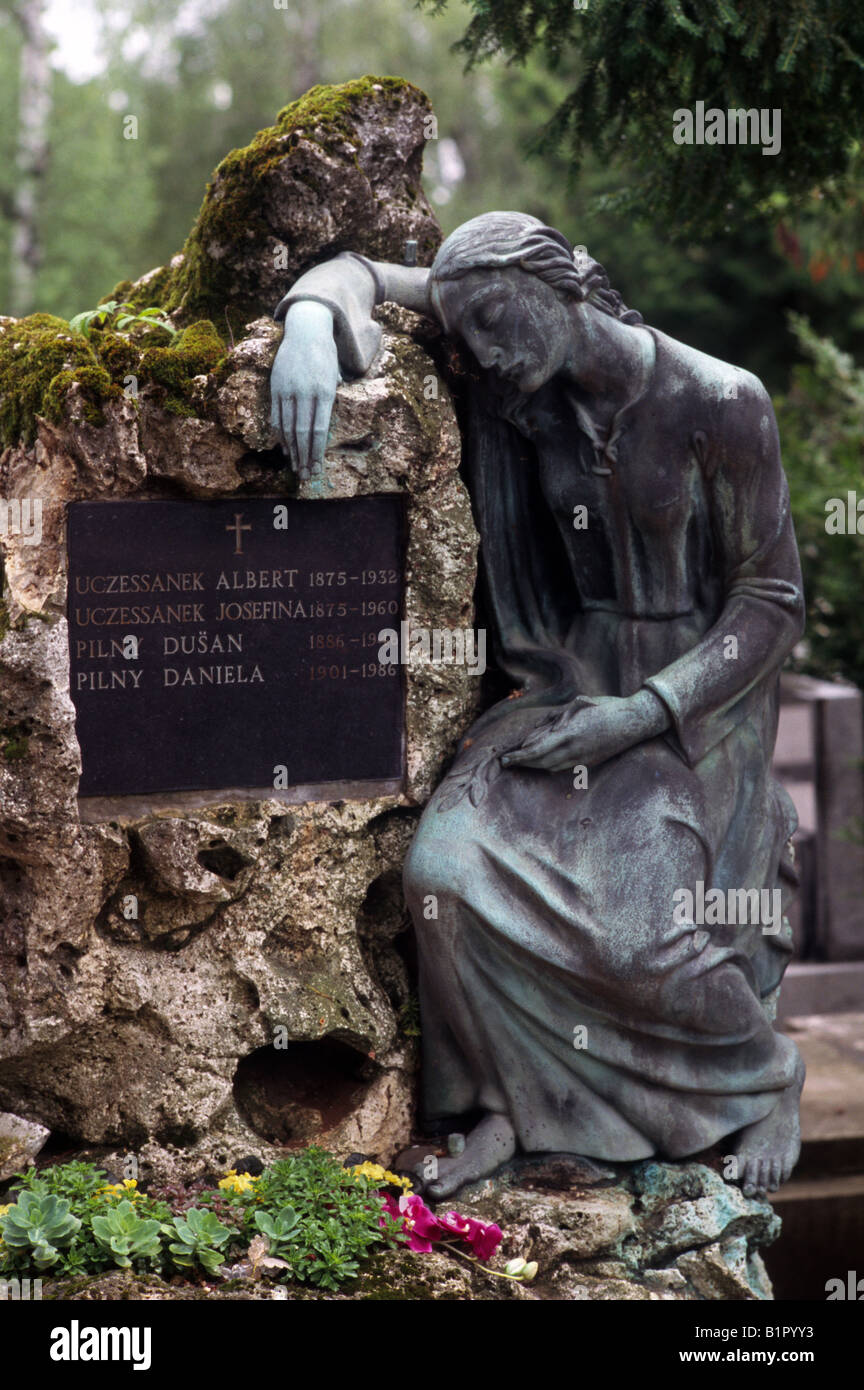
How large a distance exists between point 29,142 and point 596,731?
13971mm

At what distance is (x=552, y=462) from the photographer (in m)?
4.06

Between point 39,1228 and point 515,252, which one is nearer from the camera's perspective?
point 39,1228

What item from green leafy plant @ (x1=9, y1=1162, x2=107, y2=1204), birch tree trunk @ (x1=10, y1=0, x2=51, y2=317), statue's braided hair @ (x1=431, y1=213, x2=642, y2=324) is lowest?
green leafy plant @ (x1=9, y1=1162, x2=107, y2=1204)

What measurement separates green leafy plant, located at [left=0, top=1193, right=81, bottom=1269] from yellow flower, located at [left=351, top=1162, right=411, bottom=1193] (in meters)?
0.76

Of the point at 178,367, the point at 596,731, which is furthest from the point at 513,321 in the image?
the point at 596,731

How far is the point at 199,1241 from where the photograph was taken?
3424mm

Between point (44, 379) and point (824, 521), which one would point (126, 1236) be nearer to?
point (44, 379)

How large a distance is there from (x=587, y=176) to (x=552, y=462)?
11.8 meters

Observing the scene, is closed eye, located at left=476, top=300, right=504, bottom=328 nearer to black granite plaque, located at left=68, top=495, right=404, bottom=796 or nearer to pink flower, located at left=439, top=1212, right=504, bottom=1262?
black granite plaque, located at left=68, top=495, right=404, bottom=796

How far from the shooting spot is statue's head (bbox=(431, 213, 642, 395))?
12.2ft

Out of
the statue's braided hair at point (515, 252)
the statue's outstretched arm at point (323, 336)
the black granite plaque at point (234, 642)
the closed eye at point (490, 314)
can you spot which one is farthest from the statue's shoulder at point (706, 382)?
the black granite plaque at point (234, 642)

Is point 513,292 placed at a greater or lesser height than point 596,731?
greater

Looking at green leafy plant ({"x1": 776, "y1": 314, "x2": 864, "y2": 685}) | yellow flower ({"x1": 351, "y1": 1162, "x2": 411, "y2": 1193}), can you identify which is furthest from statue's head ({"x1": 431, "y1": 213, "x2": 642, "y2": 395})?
green leafy plant ({"x1": 776, "y1": 314, "x2": 864, "y2": 685})

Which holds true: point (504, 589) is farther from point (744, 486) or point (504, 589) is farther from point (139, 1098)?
point (139, 1098)
